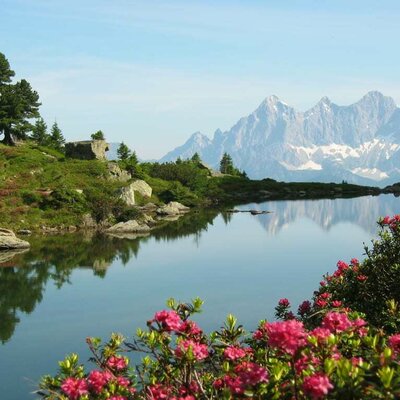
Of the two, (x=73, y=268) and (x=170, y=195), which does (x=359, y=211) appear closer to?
(x=170, y=195)

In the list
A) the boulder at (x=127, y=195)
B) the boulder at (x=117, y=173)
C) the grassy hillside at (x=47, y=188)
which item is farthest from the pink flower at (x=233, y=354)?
the boulder at (x=117, y=173)

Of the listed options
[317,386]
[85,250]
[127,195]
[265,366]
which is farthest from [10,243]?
[317,386]

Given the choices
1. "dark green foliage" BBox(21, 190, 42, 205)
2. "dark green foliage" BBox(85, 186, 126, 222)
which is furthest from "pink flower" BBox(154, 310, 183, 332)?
"dark green foliage" BBox(21, 190, 42, 205)

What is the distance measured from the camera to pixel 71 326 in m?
25.5

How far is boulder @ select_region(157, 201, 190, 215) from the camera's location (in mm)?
77000

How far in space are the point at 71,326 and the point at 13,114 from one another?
7303 centimetres

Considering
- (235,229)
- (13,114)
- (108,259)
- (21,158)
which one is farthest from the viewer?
(13,114)

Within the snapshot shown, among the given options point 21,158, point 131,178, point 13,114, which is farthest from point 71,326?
point 13,114

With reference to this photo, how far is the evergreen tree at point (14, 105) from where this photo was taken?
89.6 meters

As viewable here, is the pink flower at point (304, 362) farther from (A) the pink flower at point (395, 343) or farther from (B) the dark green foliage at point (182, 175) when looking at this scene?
(B) the dark green foliage at point (182, 175)

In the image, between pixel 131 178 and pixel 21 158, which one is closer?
pixel 21 158

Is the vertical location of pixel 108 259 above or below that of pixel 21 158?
below

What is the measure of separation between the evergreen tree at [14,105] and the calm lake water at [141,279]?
4156 centimetres

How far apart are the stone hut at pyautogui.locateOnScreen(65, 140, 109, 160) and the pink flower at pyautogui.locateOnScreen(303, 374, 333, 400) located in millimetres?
88428
